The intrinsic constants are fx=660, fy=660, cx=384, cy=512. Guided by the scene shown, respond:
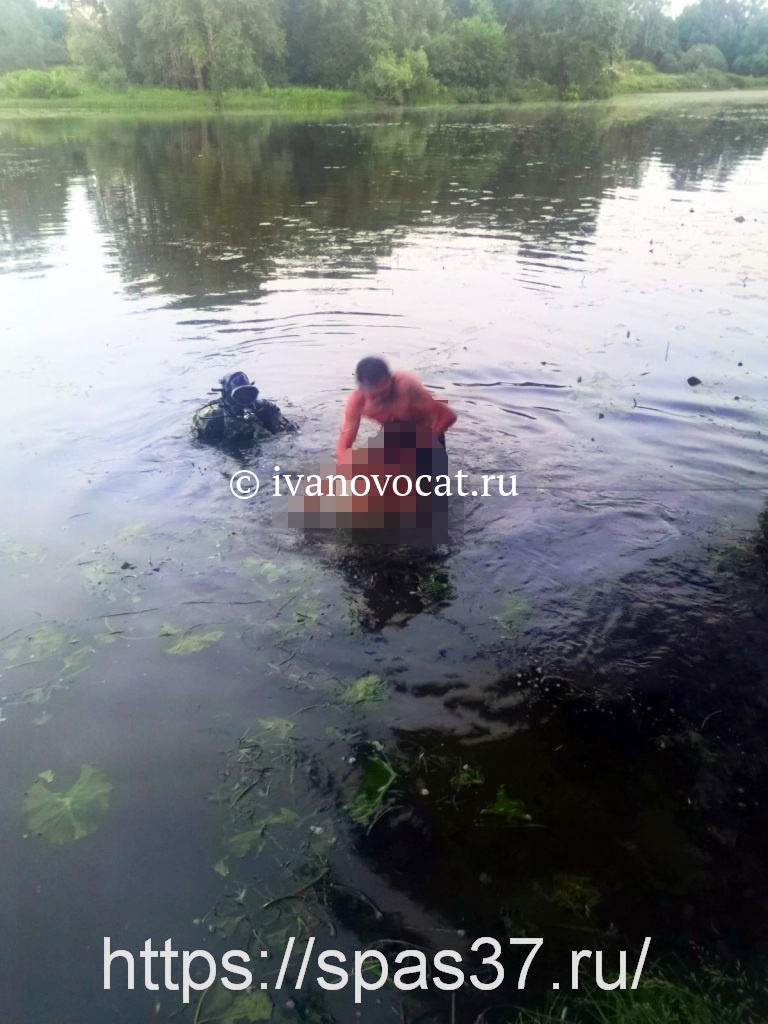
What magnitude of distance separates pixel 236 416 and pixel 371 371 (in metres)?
2.76

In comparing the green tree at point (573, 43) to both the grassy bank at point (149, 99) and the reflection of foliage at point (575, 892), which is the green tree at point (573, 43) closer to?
the grassy bank at point (149, 99)

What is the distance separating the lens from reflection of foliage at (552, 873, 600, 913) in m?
3.34

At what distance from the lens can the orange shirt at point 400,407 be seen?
5762 millimetres

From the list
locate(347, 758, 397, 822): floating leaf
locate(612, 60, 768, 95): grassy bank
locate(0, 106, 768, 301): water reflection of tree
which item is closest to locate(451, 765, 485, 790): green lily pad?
locate(347, 758, 397, 822): floating leaf

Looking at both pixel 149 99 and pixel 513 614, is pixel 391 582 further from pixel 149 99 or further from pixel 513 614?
pixel 149 99

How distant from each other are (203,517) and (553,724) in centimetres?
382

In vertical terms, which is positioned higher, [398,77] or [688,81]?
[688,81]

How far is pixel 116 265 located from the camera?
15.0 meters

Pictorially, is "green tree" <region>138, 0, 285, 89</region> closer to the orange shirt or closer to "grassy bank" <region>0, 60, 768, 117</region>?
"grassy bank" <region>0, 60, 768, 117</region>

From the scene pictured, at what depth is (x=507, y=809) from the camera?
148 inches

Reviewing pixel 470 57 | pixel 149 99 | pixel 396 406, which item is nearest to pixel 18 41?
pixel 149 99

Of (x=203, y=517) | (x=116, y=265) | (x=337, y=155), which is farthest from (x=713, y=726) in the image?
(x=337, y=155)

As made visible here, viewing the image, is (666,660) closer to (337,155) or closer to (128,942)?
(128,942)

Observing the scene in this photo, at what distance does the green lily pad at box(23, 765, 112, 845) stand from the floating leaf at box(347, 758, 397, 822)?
1.46 meters
